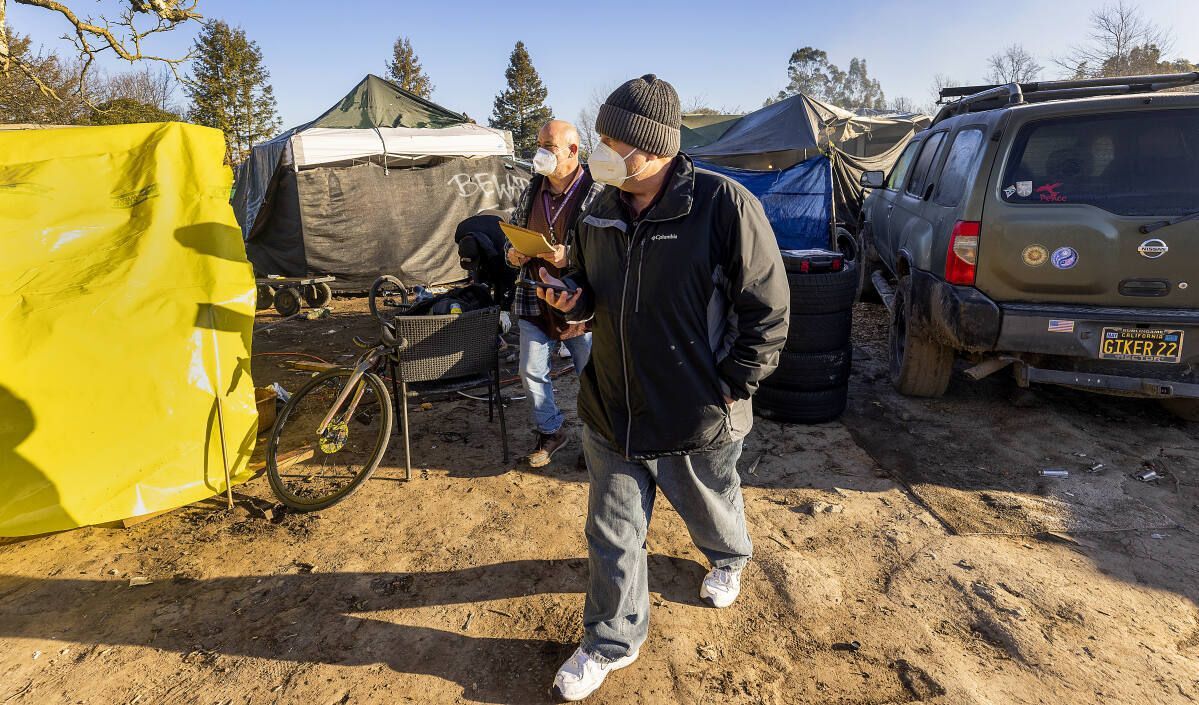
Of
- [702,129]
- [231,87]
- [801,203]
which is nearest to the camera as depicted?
[801,203]

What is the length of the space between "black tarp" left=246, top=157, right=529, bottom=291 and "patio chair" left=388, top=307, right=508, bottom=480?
740 centimetres

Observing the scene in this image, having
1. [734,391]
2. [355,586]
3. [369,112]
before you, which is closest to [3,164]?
[355,586]

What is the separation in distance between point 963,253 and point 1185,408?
74.5 inches

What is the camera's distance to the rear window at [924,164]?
5.44m

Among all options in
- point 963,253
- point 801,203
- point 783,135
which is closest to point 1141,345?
point 963,253

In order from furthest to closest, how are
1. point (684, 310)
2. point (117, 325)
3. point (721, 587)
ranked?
point (117, 325) → point (721, 587) → point (684, 310)

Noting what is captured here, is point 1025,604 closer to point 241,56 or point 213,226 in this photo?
point 213,226

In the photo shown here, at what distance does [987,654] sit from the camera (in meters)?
2.47

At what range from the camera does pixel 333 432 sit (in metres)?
3.85

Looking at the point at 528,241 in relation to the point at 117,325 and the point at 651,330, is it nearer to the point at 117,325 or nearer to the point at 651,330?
the point at 651,330

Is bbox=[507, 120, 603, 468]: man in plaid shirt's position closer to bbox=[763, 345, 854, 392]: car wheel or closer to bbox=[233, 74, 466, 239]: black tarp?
bbox=[763, 345, 854, 392]: car wheel

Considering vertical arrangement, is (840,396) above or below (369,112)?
below

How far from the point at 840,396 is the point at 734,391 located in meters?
2.68

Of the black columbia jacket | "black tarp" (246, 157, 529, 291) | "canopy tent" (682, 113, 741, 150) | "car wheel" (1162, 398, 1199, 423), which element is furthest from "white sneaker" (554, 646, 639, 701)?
"canopy tent" (682, 113, 741, 150)
